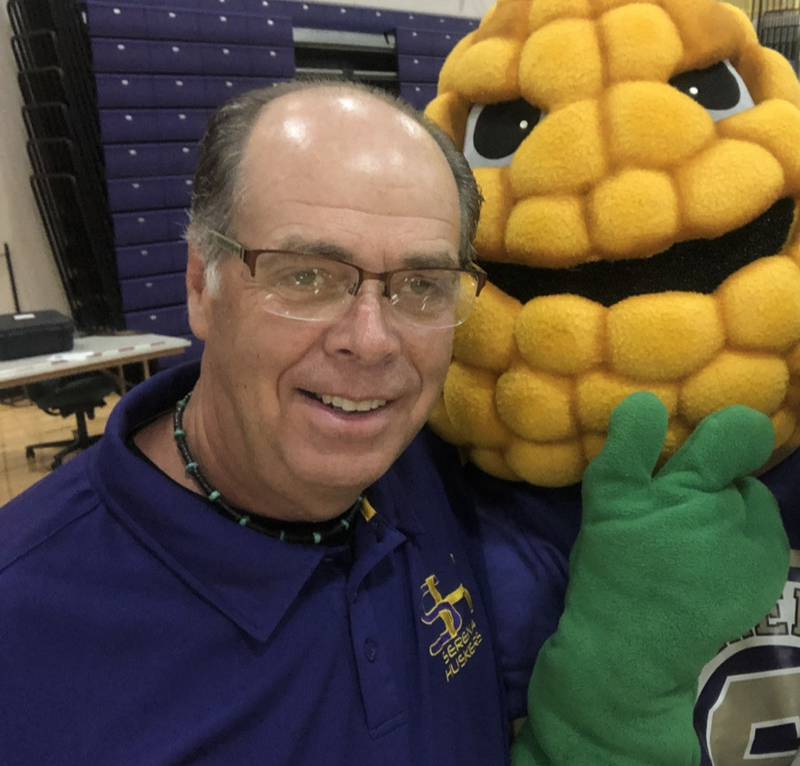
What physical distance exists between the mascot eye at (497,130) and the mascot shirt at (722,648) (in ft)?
1.34

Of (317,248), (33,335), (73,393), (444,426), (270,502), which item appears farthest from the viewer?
(73,393)

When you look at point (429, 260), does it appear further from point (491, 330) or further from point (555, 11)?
point (555, 11)

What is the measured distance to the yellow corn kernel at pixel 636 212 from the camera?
0.81 m

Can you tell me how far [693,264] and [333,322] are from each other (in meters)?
0.38

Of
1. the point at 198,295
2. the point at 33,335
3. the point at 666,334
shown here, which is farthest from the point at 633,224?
the point at 33,335

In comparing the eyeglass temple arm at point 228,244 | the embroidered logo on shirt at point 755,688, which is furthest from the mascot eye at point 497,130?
the embroidered logo on shirt at point 755,688

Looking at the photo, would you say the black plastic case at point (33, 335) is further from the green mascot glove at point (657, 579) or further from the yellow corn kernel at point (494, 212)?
the green mascot glove at point (657, 579)

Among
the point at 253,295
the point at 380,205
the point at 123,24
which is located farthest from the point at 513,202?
the point at 123,24

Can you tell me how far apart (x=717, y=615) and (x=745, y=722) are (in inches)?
9.5

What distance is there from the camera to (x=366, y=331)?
781 millimetres

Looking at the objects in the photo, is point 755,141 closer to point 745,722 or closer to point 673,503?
point 673,503

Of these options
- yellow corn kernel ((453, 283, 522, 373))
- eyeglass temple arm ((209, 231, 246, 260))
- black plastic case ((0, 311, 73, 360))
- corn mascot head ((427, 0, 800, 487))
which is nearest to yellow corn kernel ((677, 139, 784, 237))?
corn mascot head ((427, 0, 800, 487))

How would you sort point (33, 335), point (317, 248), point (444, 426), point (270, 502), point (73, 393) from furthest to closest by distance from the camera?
point (73, 393) < point (33, 335) < point (444, 426) < point (270, 502) < point (317, 248)

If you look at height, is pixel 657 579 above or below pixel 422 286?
below
